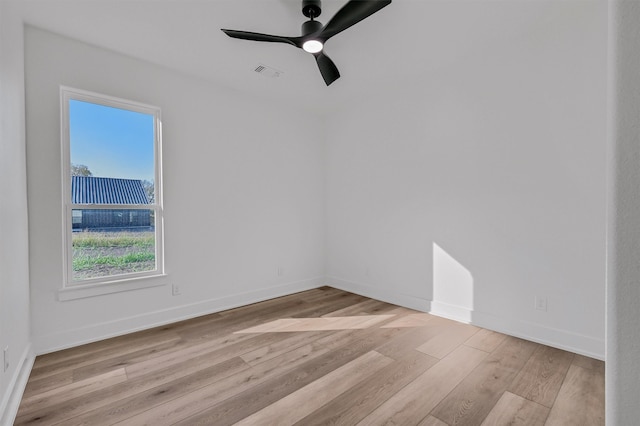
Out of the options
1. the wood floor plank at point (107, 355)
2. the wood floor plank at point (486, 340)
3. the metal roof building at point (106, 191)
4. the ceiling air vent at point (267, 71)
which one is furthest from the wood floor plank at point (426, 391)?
the ceiling air vent at point (267, 71)

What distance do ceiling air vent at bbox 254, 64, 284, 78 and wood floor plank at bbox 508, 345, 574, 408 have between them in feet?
11.8

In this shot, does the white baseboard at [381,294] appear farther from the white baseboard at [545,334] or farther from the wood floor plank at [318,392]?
the wood floor plank at [318,392]

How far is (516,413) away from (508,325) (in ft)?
4.19

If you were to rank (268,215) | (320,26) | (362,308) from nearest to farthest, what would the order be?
(320,26)
(362,308)
(268,215)

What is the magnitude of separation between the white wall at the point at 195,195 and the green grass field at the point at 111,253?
0.16 m

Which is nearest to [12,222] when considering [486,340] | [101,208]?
[101,208]

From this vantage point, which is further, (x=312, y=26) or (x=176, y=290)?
(x=176, y=290)

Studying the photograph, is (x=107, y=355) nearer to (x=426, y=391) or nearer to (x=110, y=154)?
(x=110, y=154)

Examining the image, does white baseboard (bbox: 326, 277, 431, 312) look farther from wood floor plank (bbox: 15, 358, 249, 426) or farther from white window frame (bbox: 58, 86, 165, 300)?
white window frame (bbox: 58, 86, 165, 300)

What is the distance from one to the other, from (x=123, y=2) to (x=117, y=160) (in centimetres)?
143

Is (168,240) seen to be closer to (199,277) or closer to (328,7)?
(199,277)

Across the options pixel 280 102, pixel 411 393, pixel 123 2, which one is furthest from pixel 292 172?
pixel 411 393

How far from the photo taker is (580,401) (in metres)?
1.88

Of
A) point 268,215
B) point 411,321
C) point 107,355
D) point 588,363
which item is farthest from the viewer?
point 268,215
